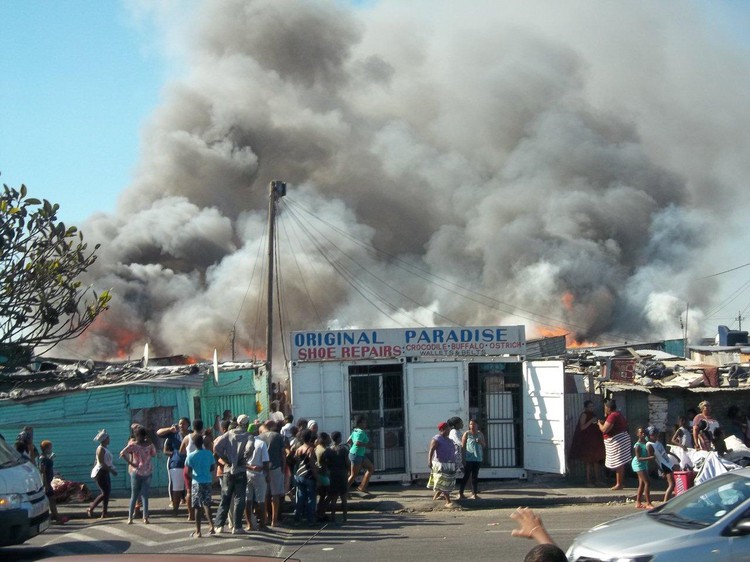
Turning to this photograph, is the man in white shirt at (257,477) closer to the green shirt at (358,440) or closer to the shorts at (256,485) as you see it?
the shorts at (256,485)

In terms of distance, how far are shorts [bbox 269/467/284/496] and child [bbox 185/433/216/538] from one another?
0.87m

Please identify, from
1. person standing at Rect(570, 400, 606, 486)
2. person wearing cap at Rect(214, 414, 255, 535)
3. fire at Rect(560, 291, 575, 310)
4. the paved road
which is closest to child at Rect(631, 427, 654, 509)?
the paved road

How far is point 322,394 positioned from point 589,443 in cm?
406

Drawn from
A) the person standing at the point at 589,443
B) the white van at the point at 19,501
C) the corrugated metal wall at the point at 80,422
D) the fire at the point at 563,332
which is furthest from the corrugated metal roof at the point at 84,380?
the fire at the point at 563,332

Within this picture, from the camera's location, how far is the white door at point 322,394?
1295 centimetres

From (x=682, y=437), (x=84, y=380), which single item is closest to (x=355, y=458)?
(x=682, y=437)

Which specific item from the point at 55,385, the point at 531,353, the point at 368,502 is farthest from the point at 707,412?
the point at 55,385

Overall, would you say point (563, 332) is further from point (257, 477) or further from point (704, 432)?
point (257, 477)

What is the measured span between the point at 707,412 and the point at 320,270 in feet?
112

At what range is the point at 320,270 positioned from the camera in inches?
1793

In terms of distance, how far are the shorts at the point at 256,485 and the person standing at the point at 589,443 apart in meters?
5.15

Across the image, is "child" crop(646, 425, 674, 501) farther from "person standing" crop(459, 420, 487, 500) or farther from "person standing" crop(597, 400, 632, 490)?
"person standing" crop(459, 420, 487, 500)

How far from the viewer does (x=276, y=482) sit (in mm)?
10500

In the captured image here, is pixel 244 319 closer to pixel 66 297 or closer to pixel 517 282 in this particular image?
pixel 517 282
